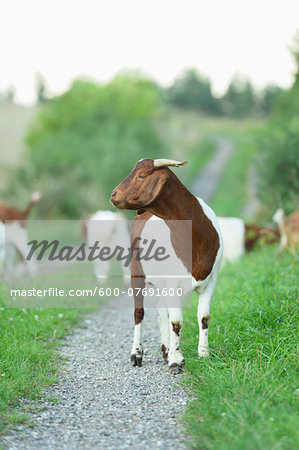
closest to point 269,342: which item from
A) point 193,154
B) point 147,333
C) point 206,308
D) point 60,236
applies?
point 206,308

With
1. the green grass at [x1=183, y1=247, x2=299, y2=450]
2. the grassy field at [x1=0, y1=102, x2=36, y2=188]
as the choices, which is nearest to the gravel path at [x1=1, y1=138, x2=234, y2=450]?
the green grass at [x1=183, y1=247, x2=299, y2=450]

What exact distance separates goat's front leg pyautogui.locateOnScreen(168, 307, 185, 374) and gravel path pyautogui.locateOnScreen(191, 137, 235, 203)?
18627mm

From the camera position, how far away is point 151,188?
15.2 ft

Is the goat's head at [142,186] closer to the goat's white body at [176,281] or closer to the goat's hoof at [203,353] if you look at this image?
the goat's white body at [176,281]

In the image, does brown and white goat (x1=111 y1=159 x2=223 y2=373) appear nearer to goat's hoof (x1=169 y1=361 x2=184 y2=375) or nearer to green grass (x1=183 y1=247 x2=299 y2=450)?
goat's hoof (x1=169 y1=361 x2=184 y2=375)

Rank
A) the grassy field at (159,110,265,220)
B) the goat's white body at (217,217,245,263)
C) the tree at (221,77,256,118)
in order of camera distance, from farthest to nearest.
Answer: the tree at (221,77,256,118) < the grassy field at (159,110,265,220) < the goat's white body at (217,217,245,263)

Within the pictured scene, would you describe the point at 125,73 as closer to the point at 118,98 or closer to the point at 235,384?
the point at 118,98

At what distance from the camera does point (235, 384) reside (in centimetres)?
424

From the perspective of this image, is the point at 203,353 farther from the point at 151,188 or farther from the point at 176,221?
the point at 151,188

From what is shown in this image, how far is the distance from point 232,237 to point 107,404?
5940 millimetres

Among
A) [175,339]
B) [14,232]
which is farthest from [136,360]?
[14,232]

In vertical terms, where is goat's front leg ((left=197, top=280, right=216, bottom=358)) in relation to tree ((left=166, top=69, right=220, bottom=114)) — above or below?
below

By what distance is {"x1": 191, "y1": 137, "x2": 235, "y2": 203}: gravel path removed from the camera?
25670 mm

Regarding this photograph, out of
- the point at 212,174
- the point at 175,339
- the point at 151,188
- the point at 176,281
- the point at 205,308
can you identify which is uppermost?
the point at 151,188
